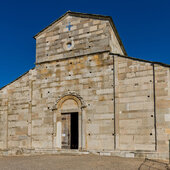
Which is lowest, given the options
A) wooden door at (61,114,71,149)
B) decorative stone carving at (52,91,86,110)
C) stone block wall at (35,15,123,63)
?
wooden door at (61,114,71,149)

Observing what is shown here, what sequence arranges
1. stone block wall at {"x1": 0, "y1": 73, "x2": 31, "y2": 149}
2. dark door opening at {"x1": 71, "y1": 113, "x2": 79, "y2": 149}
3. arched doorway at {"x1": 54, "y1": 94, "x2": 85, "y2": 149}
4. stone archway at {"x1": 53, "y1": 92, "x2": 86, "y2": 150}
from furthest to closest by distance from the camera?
stone block wall at {"x1": 0, "y1": 73, "x2": 31, "y2": 149} → dark door opening at {"x1": 71, "y1": 113, "x2": 79, "y2": 149} → arched doorway at {"x1": 54, "y1": 94, "x2": 85, "y2": 149} → stone archway at {"x1": 53, "y1": 92, "x2": 86, "y2": 150}

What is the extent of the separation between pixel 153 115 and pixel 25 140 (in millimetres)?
7922

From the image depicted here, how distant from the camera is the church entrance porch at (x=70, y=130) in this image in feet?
45.5

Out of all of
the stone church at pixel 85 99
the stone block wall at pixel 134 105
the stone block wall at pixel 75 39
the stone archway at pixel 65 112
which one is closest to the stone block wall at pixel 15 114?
the stone church at pixel 85 99

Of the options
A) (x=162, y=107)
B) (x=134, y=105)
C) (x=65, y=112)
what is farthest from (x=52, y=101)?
(x=162, y=107)

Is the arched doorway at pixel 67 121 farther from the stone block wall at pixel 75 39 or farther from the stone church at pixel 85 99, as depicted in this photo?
the stone block wall at pixel 75 39

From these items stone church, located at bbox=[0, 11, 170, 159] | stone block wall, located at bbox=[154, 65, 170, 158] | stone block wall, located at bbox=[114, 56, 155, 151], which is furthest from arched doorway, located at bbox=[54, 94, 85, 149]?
stone block wall, located at bbox=[154, 65, 170, 158]

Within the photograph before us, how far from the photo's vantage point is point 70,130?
548 inches

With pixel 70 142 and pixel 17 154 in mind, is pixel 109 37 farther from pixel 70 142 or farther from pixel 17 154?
pixel 17 154

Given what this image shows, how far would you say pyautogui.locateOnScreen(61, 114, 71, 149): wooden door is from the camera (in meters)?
13.8

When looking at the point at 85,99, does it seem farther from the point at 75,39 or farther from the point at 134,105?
A: the point at 75,39

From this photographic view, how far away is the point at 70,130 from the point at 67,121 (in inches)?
21.7

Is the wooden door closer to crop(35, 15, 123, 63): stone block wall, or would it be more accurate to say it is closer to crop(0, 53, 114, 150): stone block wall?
crop(0, 53, 114, 150): stone block wall

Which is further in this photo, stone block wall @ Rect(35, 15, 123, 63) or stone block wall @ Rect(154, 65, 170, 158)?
stone block wall @ Rect(35, 15, 123, 63)
